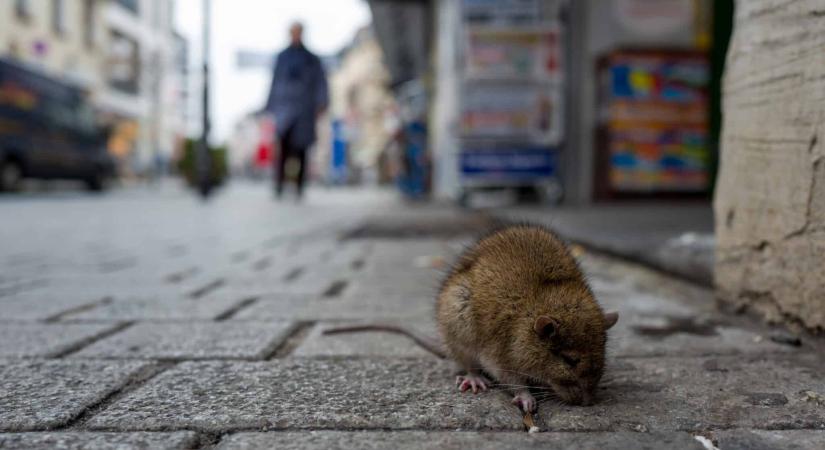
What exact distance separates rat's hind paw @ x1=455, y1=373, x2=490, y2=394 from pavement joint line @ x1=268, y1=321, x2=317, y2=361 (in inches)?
21.9

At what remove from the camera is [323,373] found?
1.80 meters

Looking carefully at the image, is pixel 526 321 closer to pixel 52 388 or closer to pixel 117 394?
pixel 117 394

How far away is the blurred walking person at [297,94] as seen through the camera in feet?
38.7

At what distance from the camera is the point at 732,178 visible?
2.48m

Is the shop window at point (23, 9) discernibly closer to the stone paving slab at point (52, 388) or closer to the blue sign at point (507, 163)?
the blue sign at point (507, 163)

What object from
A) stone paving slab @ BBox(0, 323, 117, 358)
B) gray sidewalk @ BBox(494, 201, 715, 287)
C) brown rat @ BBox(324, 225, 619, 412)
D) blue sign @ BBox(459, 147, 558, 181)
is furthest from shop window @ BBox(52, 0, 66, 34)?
brown rat @ BBox(324, 225, 619, 412)

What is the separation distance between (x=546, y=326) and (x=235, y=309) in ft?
5.00

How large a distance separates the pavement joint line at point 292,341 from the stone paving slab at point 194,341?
0.04 ft

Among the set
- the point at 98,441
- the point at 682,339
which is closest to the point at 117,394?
the point at 98,441

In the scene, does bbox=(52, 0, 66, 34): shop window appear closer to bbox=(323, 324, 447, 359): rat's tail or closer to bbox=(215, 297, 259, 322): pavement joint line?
bbox=(215, 297, 259, 322): pavement joint line

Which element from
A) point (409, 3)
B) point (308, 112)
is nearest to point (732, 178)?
point (308, 112)

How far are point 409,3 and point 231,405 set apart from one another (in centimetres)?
1701

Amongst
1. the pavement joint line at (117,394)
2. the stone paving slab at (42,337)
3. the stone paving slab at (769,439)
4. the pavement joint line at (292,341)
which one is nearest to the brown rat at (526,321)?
the stone paving slab at (769,439)

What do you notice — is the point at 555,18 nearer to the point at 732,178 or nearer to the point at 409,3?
the point at 732,178
